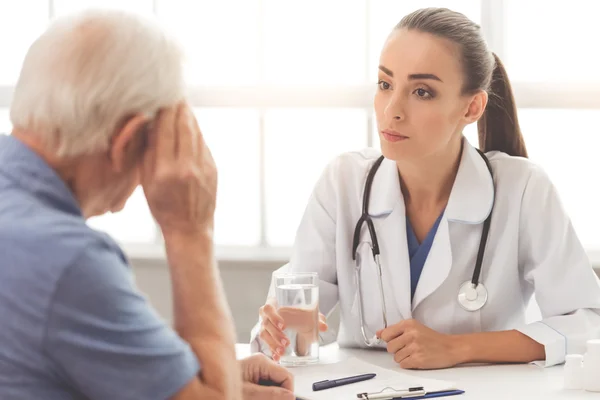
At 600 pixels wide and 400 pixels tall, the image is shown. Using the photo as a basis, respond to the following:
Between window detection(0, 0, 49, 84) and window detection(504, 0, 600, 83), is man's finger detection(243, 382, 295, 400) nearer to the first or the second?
window detection(504, 0, 600, 83)

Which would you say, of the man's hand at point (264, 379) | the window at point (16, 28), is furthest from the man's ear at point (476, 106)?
the window at point (16, 28)

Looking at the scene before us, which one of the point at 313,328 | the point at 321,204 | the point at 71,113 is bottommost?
the point at 313,328

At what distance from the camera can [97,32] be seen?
3.49 ft

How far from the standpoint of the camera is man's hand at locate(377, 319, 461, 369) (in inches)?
73.7

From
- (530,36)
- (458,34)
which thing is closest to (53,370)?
(458,34)

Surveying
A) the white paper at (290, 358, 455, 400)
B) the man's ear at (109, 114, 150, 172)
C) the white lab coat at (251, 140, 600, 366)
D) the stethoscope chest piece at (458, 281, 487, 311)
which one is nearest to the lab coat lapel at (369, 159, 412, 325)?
the white lab coat at (251, 140, 600, 366)

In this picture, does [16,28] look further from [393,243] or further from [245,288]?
[393,243]

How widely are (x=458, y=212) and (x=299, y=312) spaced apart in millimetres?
503

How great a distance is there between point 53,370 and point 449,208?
1309 mm

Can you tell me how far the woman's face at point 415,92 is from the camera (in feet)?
6.86

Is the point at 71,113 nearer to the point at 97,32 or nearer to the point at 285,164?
the point at 97,32

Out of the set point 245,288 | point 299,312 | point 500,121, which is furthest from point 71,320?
point 245,288

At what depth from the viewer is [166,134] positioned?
1180 millimetres

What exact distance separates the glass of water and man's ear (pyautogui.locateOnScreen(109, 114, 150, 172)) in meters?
0.79
